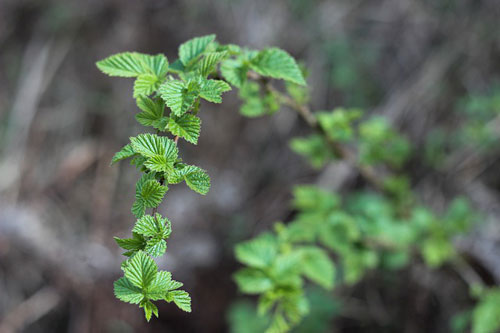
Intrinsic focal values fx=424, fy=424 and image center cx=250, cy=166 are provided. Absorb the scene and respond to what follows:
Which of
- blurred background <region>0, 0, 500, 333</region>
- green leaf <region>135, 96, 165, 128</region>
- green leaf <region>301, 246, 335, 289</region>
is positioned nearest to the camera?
green leaf <region>135, 96, 165, 128</region>

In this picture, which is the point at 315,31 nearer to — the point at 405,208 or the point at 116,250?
the point at 405,208

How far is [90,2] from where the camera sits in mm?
3520

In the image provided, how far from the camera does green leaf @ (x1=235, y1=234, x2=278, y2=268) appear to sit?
1271mm

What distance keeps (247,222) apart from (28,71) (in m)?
2.28

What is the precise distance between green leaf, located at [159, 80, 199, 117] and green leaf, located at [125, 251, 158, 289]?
0.85ft

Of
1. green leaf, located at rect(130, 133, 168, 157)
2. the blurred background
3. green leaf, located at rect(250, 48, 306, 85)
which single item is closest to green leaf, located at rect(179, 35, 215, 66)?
green leaf, located at rect(250, 48, 306, 85)

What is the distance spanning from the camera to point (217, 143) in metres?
3.16

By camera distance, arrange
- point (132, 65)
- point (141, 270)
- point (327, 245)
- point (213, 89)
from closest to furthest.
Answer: point (141, 270), point (213, 89), point (132, 65), point (327, 245)

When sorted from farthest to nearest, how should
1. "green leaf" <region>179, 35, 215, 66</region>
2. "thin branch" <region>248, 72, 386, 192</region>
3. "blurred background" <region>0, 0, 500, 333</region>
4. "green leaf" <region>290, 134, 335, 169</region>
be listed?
"blurred background" <region>0, 0, 500, 333</region> < "green leaf" <region>290, 134, 335, 169</region> < "thin branch" <region>248, 72, 386, 192</region> < "green leaf" <region>179, 35, 215, 66</region>

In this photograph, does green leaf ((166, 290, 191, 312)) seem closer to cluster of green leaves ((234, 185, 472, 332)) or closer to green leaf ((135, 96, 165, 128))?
green leaf ((135, 96, 165, 128))

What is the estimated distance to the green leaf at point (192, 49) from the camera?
37.0 inches

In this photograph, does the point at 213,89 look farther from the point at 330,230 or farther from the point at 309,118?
the point at 330,230

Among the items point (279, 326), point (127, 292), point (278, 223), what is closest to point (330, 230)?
point (278, 223)

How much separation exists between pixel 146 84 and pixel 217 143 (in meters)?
2.30
